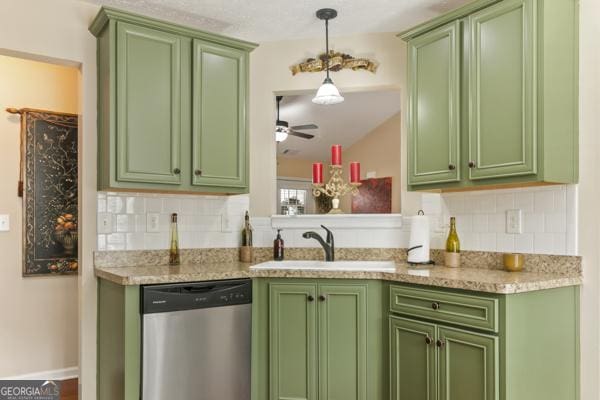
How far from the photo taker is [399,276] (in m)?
2.43

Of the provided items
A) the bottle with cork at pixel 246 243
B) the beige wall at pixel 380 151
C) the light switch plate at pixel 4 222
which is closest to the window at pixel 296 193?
the beige wall at pixel 380 151

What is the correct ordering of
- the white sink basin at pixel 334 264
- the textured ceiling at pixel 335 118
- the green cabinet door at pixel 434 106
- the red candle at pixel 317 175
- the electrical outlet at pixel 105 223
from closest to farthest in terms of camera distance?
the green cabinet door at pixel 434 106
the electrical outlet at pixel 105 223
the white sink basin at pixel 334 264
the red candle at pixel 317 175
the textured ceiling at pixel 335 118

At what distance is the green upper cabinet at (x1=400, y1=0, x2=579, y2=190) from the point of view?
2.20 meters

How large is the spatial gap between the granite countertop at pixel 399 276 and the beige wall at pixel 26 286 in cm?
111

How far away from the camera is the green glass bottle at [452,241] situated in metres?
2.76

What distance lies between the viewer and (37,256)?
3.44 metres

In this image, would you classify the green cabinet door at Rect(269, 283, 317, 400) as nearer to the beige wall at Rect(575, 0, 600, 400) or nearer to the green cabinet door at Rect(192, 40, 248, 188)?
the green cabinet door at Rect(192, 40, 248, 188)

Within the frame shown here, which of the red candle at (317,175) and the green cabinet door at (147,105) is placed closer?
the green cabinet door at (147,105)

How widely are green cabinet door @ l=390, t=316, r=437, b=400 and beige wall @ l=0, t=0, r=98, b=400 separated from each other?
5.54 ft

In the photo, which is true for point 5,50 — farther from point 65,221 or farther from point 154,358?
point 154,358

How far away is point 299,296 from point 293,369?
405 millimetres

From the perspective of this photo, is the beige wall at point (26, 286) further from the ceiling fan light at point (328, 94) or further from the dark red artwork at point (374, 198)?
the dark red artwork at point (374, 198)

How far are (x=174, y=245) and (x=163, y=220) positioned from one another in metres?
0.18

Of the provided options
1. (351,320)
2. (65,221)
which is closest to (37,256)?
(65,221)
